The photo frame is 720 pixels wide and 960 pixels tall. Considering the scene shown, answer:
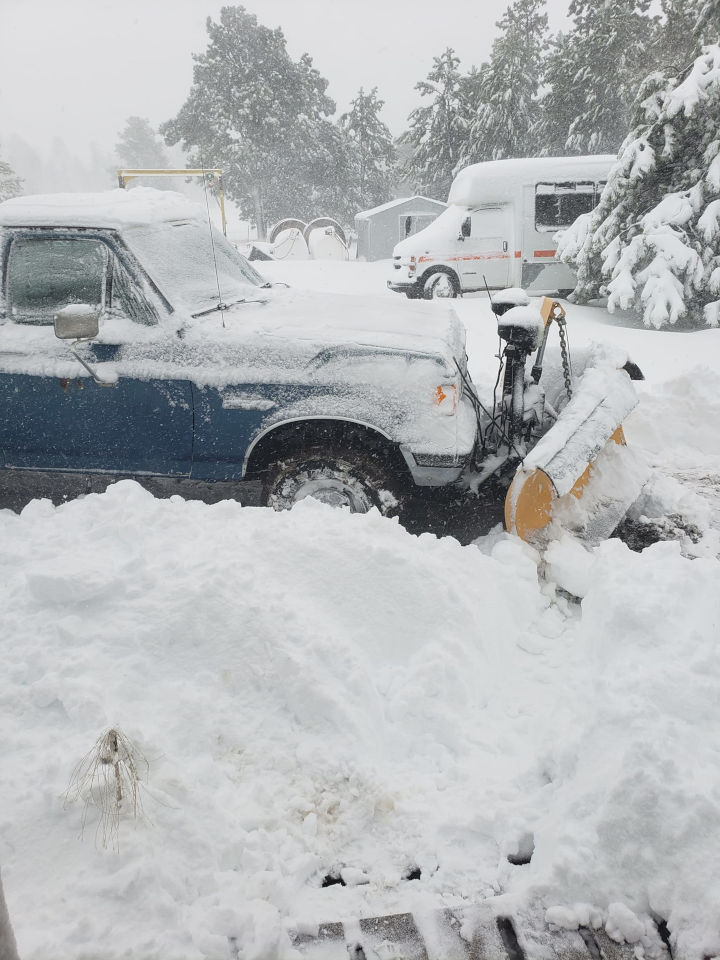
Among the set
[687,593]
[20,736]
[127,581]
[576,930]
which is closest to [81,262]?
[127,581]

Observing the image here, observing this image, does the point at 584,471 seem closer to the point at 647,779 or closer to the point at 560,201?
the point at 647,779

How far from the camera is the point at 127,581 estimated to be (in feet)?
9.65

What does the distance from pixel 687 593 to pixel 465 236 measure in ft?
43.3

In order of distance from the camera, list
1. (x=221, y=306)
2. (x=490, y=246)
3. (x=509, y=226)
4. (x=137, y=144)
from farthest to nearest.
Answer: (x=137, y=144) → (x=490, y=246) → (x=509, y=226) → (x=221, y=306)

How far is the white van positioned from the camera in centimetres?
1425

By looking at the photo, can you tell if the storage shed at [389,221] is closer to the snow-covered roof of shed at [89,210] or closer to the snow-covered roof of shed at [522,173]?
the snow-covered roof of shed at [522,173]

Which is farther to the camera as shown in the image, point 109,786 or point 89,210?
point 89,210

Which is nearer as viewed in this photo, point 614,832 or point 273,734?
point 614,832

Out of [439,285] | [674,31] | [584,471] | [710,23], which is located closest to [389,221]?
[674,31]

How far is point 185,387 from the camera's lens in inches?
153

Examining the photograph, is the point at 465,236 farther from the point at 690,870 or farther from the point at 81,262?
the point at 690,870

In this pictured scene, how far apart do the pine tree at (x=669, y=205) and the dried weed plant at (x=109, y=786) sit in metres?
9.83

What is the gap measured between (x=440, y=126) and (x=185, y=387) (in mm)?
35444

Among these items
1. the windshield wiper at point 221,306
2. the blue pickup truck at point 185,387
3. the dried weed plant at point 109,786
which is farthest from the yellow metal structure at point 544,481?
the dried weed plant at point 109,786
